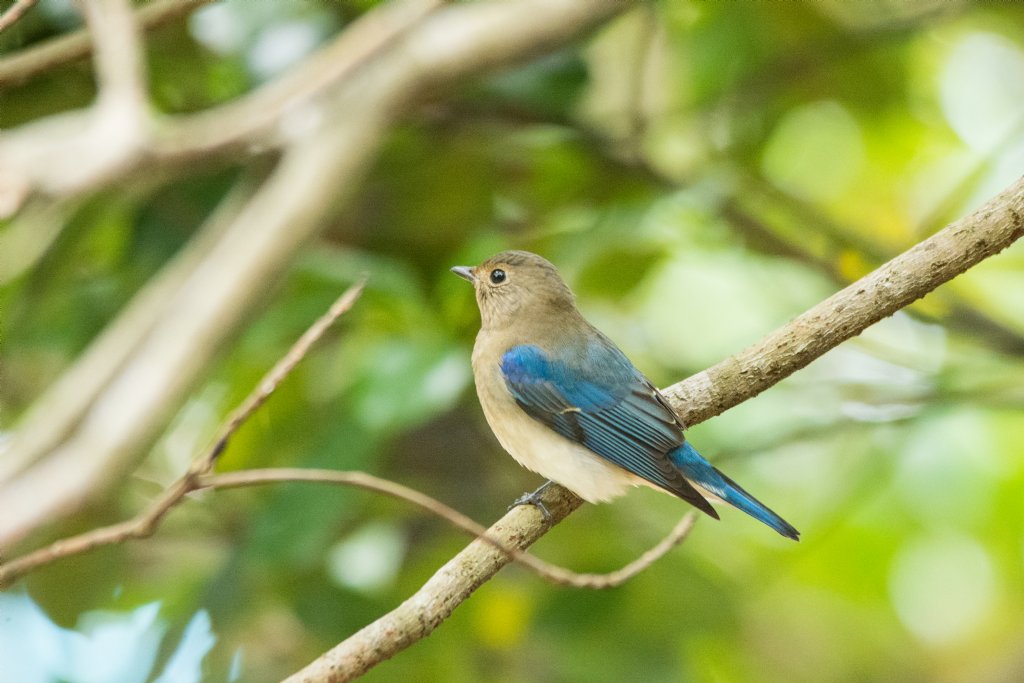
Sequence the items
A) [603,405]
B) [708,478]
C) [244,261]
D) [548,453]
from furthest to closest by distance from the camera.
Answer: [603,405]
[548,453]
[708,478]
[244,261]

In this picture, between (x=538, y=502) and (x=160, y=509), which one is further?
(x=538, y=502)

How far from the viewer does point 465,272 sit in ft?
12.7

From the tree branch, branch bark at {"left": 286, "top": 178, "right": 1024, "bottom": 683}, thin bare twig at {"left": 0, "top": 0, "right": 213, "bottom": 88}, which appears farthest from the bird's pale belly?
thin bare twig at {"left": 0, "top": 0, "right": 213, "bottom": 88}

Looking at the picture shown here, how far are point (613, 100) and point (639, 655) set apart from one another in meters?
2.65

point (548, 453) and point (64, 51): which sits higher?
point (64, 51)

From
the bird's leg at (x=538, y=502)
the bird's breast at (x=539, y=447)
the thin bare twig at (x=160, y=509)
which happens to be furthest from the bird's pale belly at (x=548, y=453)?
the thin bare twig at (x=160, y=509)

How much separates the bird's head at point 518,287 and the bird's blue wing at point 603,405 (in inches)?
8.7

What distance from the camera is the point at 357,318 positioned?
399cm

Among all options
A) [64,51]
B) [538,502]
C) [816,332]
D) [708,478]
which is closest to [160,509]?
[538,502]

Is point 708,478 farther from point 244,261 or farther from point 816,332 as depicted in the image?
point 244,261

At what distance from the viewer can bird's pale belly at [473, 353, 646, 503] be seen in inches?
123

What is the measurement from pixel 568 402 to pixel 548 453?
9.2 inches

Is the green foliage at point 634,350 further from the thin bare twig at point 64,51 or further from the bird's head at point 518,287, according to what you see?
the thin bare twig at point 64,51

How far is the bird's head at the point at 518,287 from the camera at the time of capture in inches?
152
